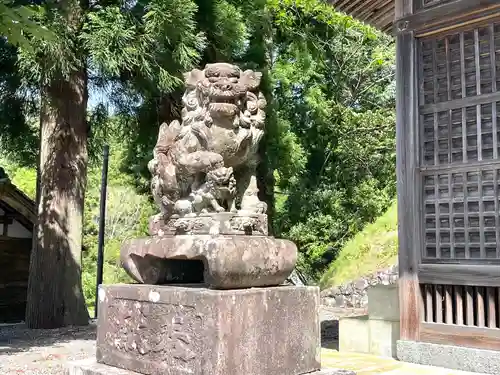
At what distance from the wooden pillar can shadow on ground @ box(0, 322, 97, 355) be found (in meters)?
4.70

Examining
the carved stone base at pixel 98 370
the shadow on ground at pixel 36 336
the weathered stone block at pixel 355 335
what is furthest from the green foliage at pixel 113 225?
the carved stone base at pixel 98 370

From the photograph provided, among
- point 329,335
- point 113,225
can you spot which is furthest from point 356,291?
→ point 113,225

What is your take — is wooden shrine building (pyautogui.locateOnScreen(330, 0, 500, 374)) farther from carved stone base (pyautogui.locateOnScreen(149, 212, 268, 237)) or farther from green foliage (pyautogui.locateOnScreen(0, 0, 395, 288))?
green foliage (pyautogui.locateOnScreen(0, 0, 395, 288))

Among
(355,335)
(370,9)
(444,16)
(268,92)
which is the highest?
(370,9)

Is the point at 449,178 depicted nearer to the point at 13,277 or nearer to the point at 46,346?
the point at 46,346

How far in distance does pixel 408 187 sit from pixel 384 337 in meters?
1.85

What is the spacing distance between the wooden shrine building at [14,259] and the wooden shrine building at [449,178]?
25.8ft

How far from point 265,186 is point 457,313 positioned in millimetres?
6289

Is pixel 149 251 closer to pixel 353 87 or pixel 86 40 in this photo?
pixel 86 40

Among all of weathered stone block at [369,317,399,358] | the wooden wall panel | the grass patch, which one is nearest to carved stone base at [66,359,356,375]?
weathered stone block at [369,317,399,358]

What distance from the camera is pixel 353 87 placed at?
19641mm

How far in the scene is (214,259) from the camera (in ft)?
11.2

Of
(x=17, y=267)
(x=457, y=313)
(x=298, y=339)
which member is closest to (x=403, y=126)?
(x=457, y=313)

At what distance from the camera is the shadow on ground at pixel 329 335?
7930mm
